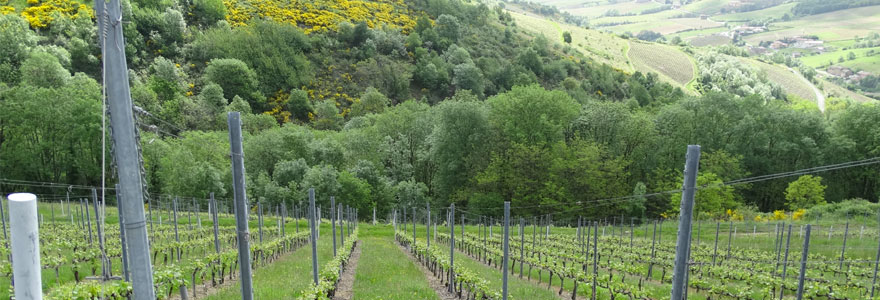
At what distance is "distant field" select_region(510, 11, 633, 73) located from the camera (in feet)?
361

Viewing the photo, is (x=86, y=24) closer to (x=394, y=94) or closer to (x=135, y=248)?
(x=394, y=94)

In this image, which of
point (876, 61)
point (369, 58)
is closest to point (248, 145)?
point (369, 58)

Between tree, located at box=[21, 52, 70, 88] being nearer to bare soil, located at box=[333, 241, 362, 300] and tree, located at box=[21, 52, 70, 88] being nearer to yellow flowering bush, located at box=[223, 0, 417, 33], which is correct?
yellow flowering bush, located at box=[223, 0, 417, 33]

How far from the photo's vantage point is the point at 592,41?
12550 cm

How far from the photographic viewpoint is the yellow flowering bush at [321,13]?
287 ft

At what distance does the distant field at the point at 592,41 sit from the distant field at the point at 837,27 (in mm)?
90042

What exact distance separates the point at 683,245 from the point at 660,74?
109200 millimetres

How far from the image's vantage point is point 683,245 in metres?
6.72

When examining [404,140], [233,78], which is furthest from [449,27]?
[404,140]

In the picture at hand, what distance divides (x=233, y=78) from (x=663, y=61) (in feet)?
330

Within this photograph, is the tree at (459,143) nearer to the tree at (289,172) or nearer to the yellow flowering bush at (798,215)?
the tree at (289,172)

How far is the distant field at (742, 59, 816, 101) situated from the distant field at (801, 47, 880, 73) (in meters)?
28.6

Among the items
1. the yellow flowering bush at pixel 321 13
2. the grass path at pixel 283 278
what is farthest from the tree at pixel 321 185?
the yellow flowering bush at pixel 321 13

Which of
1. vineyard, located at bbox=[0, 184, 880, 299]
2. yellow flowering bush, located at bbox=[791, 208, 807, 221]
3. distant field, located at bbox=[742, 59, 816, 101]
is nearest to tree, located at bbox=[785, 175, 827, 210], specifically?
yellow flowering bush, located at bbox=[791, 208, 807, 221]
